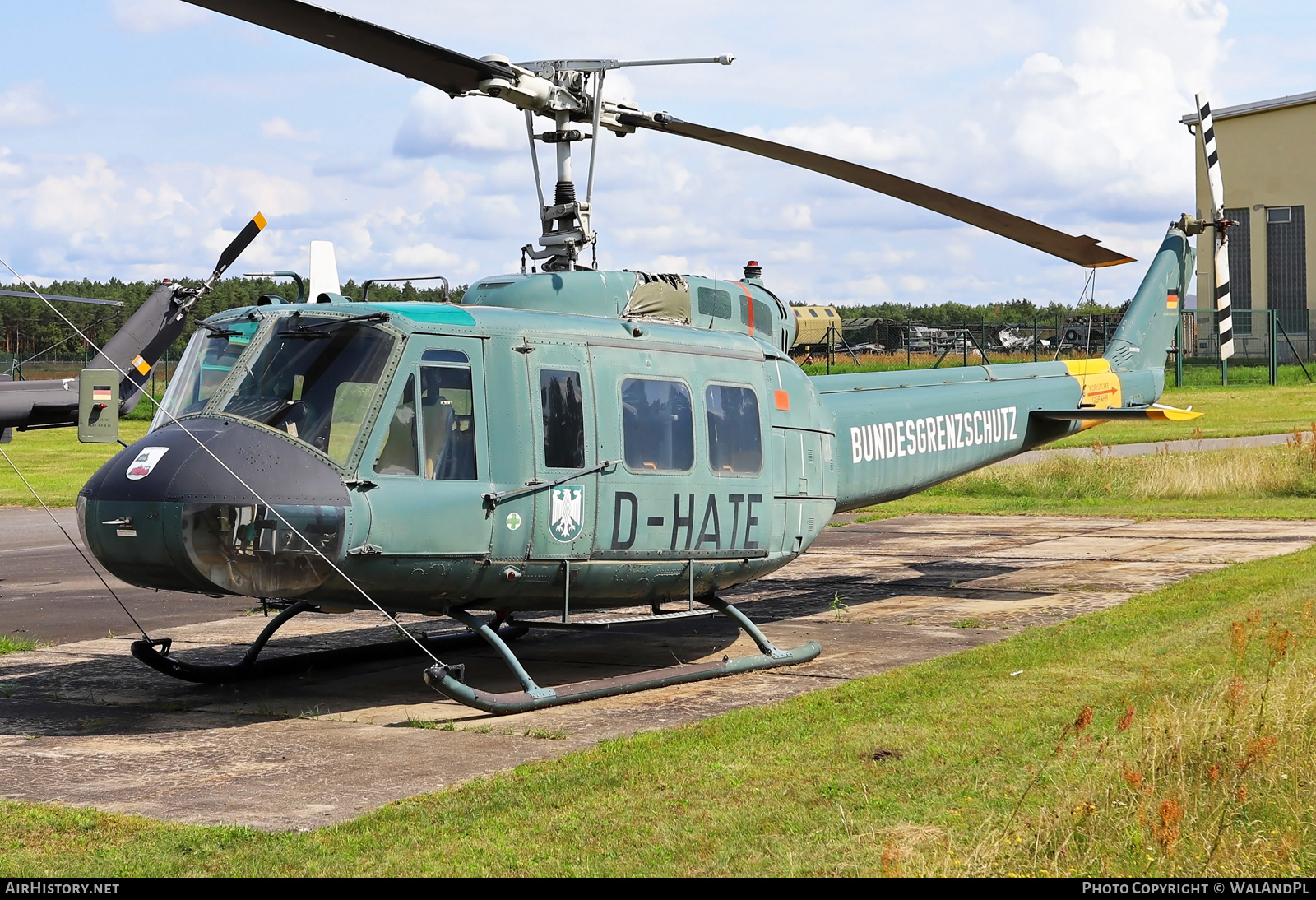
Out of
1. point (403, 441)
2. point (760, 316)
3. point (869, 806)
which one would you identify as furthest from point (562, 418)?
point (869, 806)

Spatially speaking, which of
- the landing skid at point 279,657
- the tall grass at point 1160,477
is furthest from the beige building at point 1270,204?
the landing skid at point 279,657

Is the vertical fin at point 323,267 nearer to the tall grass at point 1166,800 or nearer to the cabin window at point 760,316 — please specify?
the cabin window at point 760,316

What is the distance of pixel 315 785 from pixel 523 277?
14.2ft

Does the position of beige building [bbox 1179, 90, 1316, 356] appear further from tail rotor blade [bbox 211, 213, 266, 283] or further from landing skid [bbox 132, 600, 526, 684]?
landing skid [bbox 132, 600, 526, 684]

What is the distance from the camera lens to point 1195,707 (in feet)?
23.7

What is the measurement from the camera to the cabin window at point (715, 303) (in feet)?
35.2

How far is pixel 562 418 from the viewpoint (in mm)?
9250

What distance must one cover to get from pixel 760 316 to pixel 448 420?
351 cm

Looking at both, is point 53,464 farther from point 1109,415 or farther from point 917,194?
point 917,194

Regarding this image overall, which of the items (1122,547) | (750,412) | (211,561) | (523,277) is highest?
(523,277)

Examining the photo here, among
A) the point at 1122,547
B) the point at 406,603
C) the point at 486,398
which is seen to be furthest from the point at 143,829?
the point at 1122,547

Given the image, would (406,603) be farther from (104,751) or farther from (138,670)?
(138,670)

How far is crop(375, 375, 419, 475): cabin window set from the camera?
842 cm

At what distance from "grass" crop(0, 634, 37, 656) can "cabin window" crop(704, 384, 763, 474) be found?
6.33 meters
